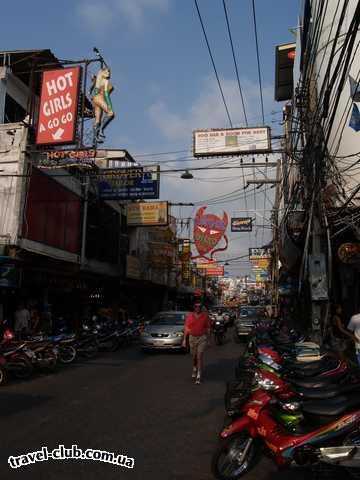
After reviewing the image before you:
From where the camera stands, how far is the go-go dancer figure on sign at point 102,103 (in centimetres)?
1484

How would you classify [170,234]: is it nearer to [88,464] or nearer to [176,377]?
[176,377]

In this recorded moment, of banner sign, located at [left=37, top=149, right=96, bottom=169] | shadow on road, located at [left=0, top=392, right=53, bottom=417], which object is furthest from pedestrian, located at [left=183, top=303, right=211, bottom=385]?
banner sign, located at [left=37, top=149, right=96, bottom=169]

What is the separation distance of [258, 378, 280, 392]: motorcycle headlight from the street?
0.85 m

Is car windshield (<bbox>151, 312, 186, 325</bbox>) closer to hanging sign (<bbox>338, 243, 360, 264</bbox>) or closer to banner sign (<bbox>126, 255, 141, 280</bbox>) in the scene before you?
hanging sign (<bbox>338, 243, 360, 264</bbox>)

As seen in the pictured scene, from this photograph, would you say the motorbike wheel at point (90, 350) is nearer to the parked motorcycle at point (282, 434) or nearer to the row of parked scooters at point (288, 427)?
the row of parked scooters at point (288, 427)

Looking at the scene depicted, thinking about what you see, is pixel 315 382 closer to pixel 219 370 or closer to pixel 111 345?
pixel 219 370

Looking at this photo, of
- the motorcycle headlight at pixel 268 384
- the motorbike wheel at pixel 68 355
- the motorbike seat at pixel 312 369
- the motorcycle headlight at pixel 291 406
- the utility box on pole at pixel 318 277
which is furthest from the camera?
the motorbike wheel at pixel 68 355

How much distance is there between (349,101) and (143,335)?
1010cm

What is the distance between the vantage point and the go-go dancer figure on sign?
14.8m

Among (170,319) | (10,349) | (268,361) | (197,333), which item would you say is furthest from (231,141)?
(268,361)

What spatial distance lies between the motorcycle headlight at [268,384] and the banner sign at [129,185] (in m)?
12.6

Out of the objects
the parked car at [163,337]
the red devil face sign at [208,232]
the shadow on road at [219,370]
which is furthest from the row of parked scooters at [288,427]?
the red devil face sign at [208,232]

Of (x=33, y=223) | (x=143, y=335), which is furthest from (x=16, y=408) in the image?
(x=33, y=223)

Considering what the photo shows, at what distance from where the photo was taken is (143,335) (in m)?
15.9
